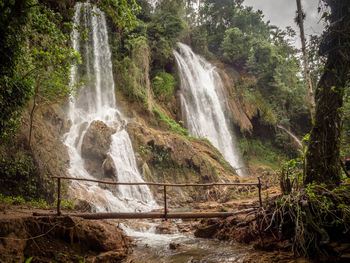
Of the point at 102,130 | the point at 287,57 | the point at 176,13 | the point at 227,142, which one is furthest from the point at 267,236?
the point at 287,57

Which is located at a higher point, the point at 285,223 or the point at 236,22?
the point at 236,22

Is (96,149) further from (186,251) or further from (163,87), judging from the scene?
(163,87)

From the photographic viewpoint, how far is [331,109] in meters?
4.29

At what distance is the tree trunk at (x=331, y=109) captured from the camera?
4.25 meters

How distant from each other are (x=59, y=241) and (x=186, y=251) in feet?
8.12

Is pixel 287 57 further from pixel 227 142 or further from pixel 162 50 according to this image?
pixel 162 50

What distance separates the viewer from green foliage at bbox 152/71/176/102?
66.4ft

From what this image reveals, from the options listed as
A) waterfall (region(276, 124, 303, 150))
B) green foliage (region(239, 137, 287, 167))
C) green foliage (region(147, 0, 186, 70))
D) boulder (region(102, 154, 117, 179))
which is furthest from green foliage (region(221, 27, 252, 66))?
boulder (region(102, 154, 117, 179))

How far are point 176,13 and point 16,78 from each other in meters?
19.3

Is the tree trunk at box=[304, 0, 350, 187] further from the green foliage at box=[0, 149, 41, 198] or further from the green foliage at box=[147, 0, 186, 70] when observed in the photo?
the green foliage at box=[147, 0, 186, 70]

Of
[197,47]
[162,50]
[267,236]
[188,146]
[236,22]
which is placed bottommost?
[267,236]

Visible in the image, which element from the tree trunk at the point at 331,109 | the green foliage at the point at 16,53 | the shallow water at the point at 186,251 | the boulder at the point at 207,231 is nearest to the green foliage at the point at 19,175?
the green foliage at the point at 16,53

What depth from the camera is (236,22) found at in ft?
102

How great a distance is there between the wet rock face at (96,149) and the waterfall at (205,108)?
8.83m
